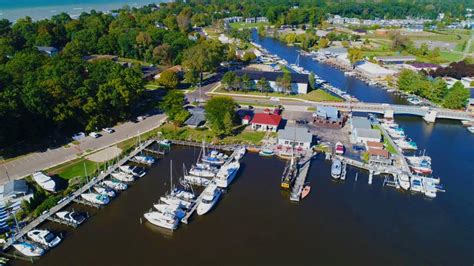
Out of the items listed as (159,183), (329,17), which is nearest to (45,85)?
(159,183)

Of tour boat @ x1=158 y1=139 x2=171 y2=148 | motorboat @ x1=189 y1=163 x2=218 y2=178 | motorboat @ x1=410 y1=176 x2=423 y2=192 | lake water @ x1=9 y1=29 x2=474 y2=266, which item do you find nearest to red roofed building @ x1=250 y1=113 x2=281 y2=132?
lake water @ x1=9 y1=29 x2=474 y2=266

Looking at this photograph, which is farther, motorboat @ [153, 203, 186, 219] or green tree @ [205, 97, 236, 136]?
green tree @ [205, 97, 236, 136]

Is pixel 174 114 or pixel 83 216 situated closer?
pixel 83 216

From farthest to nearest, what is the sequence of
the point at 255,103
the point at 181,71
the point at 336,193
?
the point at 181,71 < the point at 255,103 < the point at 336,193

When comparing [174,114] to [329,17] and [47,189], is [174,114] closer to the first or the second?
[47,189]

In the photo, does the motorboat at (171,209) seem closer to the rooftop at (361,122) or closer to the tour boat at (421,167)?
the tour boat at (421,167)

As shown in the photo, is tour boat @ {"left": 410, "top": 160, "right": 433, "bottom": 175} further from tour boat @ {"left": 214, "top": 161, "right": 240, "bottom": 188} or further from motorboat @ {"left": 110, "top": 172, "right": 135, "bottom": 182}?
motorboat @ {"left": 110, "top": 172, "right": 135, "bottom": 182}
